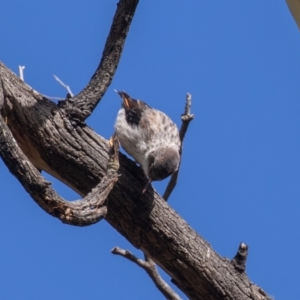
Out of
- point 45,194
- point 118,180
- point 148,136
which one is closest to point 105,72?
point 118,180

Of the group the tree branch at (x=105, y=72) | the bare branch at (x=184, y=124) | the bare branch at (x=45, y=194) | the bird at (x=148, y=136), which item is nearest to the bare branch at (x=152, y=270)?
the bare branch at (x=184, y=124)

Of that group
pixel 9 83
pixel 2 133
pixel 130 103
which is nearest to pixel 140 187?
pixel 9 83

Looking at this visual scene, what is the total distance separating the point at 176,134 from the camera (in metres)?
7.36

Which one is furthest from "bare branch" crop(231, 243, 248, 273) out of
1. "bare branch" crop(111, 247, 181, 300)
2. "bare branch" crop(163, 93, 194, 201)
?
"bare branch" crop(163, 93, 194, 201)

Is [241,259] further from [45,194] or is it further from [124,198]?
[45,194]

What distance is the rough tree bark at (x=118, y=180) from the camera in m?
5.06

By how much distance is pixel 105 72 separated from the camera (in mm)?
5117

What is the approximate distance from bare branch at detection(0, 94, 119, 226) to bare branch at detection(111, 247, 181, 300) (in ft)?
5.34

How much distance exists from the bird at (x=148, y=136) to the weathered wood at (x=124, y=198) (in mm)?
1113

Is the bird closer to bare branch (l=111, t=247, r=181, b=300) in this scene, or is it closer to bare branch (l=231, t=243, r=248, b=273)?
bare branch (l=111, t=247, r=181, b=300)

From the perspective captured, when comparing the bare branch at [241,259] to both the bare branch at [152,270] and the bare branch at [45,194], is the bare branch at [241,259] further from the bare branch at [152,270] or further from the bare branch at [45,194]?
the bare branch at [45,194]

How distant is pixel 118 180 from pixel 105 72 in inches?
33.2

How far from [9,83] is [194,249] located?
6.33ft

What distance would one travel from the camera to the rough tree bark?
199 inches
